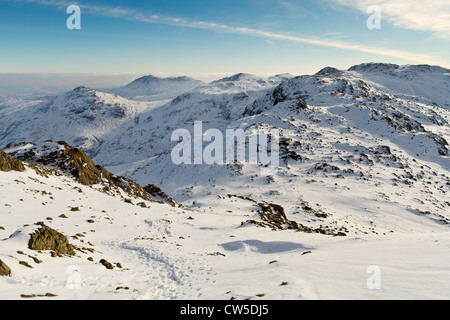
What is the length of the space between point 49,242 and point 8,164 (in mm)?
17859

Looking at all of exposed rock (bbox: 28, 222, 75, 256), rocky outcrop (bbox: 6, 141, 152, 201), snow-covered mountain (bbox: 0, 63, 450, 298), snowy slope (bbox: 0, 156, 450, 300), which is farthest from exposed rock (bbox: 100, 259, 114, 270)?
rocky outcrop (bbox: 6, 141, 152, 201)

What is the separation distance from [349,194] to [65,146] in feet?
182

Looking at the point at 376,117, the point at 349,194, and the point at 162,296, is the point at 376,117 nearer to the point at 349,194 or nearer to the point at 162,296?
the point at 349,194

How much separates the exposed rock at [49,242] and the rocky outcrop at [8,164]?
16230mm

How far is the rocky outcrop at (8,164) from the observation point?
958 inches

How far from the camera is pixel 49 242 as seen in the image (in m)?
13.1

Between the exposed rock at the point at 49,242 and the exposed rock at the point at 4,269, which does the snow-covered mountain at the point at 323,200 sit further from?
the exposed rock at the point at 4,269

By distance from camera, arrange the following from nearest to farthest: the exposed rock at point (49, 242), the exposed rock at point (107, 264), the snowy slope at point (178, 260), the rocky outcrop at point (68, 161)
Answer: the snowy slope at point (178, 260)
the exposed rock at point (49, 242)
the exposed rock at point (107, 264)
the rocky outcrop at point (68, 161)

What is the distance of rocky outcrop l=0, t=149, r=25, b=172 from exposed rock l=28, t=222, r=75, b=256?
53.2ft

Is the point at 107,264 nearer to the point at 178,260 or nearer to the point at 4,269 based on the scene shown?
the point at 178,260

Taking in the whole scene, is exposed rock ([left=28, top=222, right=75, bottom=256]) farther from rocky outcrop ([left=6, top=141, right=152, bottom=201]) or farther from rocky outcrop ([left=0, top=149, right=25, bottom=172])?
rocky outcrop ([left=6, top=141, right=152, bottom=201])

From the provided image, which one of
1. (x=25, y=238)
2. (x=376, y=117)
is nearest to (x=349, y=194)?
(x=25, y=238)

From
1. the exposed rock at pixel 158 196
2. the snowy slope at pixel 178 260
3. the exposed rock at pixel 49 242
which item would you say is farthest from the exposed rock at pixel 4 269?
the exposed rock at pixel 158 196

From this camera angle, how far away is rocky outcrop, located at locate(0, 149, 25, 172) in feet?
79.9
